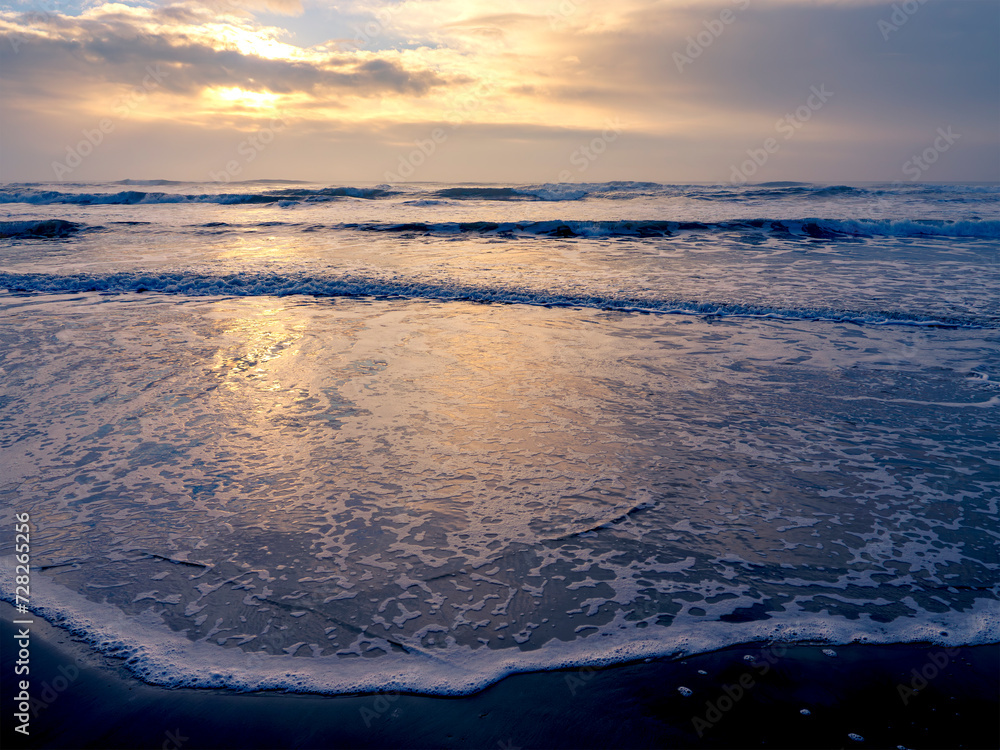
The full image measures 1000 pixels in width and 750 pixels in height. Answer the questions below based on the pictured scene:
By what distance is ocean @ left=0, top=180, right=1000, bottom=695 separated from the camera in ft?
9.28

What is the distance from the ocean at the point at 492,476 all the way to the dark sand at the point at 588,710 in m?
0.10

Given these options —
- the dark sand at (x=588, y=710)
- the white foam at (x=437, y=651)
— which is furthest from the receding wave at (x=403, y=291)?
the dark sand at (x=588, y=710)

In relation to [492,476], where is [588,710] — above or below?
below

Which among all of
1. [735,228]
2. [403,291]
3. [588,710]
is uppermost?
[735,228]

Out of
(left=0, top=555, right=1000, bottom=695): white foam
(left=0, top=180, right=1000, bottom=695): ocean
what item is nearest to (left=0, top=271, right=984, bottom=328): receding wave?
(left=0, top=180, right=1000, bottom=695): ocean

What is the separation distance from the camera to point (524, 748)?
224cm

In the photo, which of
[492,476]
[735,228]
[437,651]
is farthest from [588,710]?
[735,228]

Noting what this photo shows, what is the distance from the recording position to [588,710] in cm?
240

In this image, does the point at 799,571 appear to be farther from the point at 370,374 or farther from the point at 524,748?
the point at 370,374

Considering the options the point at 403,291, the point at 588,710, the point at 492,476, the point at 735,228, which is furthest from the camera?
the point at 735,228

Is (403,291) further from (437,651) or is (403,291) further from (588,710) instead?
(588,710)

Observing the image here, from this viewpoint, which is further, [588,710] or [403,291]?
[403,291]

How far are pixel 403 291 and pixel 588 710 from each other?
31.9ft

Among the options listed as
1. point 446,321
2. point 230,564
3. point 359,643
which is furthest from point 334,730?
point 446,321
